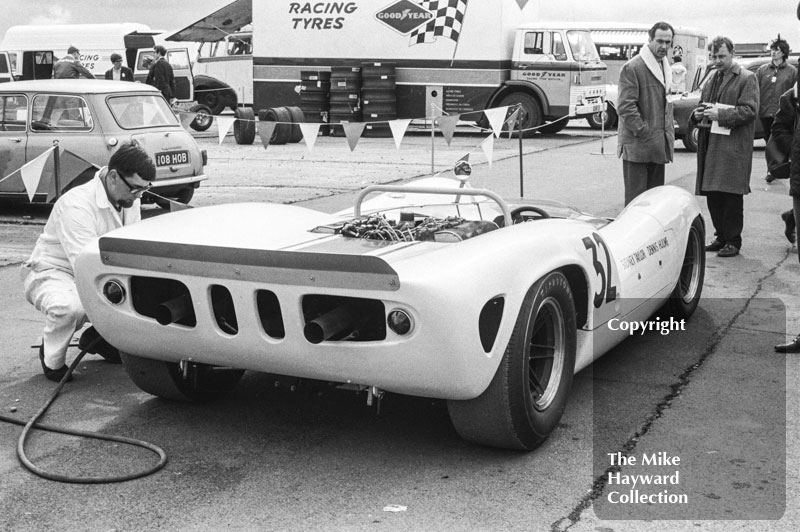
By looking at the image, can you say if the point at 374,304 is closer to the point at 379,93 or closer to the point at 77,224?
the point at 77,224

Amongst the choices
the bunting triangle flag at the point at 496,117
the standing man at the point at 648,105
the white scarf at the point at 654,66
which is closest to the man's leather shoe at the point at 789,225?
the standing man at the point at 648,105

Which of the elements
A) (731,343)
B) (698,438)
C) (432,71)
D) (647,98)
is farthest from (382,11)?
(698,438)

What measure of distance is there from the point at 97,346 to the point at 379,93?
19.0 m

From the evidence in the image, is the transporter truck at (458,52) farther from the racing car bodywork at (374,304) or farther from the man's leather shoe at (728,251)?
the racing car bodywork at (374,304)

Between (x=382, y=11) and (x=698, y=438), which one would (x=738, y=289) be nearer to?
(x=698, y=438)

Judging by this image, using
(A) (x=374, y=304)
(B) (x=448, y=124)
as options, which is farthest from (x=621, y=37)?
(A) (x=374, y=304)

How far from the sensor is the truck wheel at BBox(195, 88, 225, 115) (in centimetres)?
2916

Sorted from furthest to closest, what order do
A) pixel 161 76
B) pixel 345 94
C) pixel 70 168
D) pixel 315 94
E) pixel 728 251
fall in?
pixel 315 94 < pixel 345 94 < pixel 161 76 < pixel 70 168 < pixel 728 251

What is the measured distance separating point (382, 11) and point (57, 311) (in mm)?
19851

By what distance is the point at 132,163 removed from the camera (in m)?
4.83

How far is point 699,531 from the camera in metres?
3.27

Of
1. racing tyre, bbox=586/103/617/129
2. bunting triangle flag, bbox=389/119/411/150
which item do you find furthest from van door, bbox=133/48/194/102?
bunting triangle flag, bbox=389/119/411/150

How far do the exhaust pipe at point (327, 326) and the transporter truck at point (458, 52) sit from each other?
1882 centimetres

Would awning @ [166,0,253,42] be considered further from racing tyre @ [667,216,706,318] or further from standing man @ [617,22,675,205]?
racing tyre @ [667,216,706,318]
